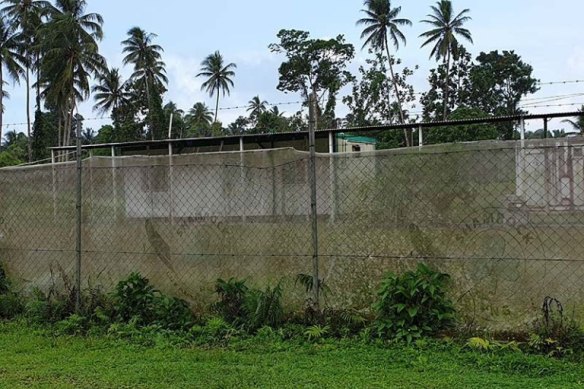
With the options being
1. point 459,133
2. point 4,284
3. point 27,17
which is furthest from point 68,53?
point 4,284

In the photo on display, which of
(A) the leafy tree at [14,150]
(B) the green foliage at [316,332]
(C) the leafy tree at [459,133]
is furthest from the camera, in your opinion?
(A) the leafy tree at [14,150]

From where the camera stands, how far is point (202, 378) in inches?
158

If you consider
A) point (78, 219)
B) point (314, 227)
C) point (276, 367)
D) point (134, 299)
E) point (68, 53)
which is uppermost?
point (68, 53)

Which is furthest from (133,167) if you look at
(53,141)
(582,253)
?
(53,141)

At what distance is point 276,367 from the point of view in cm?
420

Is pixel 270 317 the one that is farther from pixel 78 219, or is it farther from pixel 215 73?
pixel 215 73

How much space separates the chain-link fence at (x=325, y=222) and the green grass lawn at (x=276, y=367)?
0.56m

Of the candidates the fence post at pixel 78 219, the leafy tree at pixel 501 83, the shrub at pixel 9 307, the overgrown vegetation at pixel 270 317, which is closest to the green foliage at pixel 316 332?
the overgrown vegetation at pixel 270 317

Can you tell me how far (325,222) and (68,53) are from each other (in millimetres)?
41896

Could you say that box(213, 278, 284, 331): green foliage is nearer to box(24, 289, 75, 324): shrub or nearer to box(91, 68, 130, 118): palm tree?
box(24, 289, 75, 324): shrub

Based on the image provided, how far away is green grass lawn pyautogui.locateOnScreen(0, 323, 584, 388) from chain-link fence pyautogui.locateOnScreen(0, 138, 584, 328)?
56cm

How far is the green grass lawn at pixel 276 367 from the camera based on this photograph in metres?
3.85

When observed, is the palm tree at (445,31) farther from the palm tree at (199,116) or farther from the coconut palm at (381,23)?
the palm tree at (199,116)

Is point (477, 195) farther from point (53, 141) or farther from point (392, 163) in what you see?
point (53, 141)
